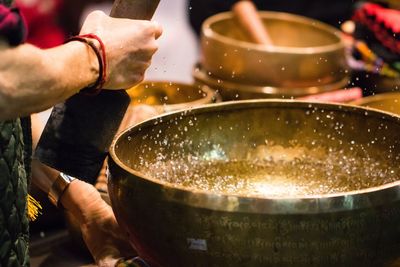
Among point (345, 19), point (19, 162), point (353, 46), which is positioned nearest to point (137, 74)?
A: point (19, 162)

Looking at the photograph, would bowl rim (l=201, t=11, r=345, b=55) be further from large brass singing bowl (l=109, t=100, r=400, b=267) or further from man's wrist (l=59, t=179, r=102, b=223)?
man's wrist (l=59, t=179, r=102, b=223)

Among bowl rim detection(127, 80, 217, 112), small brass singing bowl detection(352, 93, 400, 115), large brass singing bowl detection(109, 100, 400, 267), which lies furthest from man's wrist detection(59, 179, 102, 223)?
small brass singing bowl detection(352, 93, 400, 115)

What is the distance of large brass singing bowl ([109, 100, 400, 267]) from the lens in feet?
4.08

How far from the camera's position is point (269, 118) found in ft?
6.01

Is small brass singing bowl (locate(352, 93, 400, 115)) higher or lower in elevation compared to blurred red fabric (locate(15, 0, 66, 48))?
higher

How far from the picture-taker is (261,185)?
5.93ft

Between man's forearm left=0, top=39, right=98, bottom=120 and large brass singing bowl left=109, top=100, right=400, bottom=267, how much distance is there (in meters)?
0.18

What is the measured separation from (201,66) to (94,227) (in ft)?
4.29

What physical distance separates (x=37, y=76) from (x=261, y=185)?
2.36 feet

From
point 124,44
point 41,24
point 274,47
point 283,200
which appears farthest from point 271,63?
point 41,24

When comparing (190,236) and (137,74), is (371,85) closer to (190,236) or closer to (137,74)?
(137,74)

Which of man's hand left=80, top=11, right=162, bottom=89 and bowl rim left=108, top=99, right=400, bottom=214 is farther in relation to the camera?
man's hand left=80, top=11, right=162, bottom=89

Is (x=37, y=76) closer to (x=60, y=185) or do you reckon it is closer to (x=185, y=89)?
(x=60, y=185)

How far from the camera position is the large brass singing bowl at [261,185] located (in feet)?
4.08
